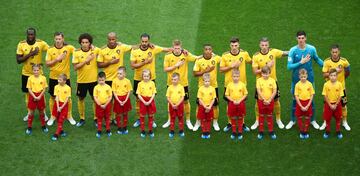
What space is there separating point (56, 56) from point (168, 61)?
6.93 ft

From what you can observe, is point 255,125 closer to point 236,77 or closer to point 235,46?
point 236,77

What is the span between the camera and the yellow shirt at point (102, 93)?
45.9 ft

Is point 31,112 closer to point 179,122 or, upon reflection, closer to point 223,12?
point 179,122

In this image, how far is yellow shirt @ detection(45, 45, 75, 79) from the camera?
14500 millimetres

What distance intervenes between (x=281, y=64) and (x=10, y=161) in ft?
21.3

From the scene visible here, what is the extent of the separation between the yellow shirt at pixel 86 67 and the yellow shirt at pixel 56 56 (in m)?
0.25

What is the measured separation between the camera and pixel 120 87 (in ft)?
46.3

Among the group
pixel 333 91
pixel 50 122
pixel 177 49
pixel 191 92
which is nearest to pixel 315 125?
pixel 333 91

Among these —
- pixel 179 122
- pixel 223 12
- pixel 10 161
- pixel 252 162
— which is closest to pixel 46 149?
pixel 10 161

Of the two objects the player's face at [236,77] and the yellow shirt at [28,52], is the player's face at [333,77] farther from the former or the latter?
the yellow shirt at [28,52]

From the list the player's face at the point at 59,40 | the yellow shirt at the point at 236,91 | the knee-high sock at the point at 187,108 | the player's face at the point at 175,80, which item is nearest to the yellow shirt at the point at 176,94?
the player's face at the point at 175,80

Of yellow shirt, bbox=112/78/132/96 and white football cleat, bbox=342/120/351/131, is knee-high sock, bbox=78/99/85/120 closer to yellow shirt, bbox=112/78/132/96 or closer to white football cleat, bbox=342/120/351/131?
yellow shirt, bbox=112/78/132/96

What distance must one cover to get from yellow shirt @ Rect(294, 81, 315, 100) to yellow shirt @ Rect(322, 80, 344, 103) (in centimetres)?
24

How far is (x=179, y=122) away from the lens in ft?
46.6
